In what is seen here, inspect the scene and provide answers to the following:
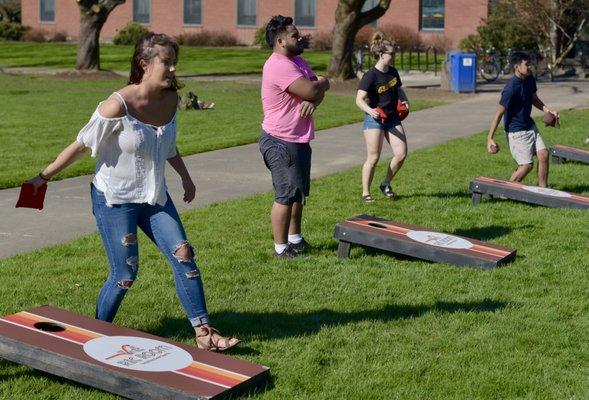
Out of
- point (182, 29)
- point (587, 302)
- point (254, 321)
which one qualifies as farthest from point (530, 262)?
point (182, 29)

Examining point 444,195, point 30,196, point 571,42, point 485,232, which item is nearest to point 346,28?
point 571,42

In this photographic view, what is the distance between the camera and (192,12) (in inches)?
2537

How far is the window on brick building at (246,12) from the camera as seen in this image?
207 ft

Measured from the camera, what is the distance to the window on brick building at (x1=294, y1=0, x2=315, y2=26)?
60.2 metres

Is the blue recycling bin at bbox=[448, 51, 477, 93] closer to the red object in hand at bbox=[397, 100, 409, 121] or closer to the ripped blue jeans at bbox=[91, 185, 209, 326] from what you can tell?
the red object in hand at bbox=[397, 100, 409, 121]

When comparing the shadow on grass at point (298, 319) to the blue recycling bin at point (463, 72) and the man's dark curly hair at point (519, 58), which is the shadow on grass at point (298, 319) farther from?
the blue recycling bin at point (463, 72)

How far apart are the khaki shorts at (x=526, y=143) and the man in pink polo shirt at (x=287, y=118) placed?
12.7 feet

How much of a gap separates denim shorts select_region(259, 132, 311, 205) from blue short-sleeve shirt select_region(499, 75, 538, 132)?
3698mm

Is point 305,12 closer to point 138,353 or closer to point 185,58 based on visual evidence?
point 185,58

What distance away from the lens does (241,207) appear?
11.3m

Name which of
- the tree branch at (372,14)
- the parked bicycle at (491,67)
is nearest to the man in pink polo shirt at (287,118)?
the tree branch at (372,14)

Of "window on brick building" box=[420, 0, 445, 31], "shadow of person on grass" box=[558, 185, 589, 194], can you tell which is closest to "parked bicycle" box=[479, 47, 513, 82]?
"window on brick building" box=[420, 0, 445, 31]

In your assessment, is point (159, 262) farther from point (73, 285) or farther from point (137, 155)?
point (137, 155)

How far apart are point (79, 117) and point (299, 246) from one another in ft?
46.2
